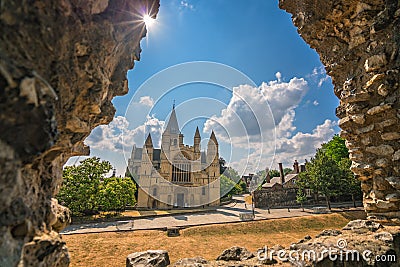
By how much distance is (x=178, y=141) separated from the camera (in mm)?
44219

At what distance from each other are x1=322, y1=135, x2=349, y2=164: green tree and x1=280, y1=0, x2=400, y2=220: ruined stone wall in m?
30.0

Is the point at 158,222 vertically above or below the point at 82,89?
below

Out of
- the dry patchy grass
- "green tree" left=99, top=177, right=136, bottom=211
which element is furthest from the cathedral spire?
the dry patchy grass

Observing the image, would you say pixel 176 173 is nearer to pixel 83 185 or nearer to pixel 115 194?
pixel 115 194

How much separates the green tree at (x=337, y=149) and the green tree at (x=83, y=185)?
30526 mm

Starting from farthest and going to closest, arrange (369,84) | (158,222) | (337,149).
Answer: (337,149) < (158,222) < (369,84)

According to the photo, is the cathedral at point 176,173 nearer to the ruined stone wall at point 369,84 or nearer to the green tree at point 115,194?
the green tree at point 115,194

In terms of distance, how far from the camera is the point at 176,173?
41.4 m

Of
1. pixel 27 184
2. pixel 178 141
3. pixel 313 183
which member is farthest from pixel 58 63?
pixel 178 141

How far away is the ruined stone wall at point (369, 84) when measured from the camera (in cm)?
353

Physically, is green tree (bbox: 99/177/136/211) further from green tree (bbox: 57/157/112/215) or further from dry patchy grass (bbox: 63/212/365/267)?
dry patchy grass (bbox: 63/212/365/267)

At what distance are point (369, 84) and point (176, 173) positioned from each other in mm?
39398

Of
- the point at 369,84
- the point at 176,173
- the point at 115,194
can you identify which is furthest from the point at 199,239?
the point at 176,173

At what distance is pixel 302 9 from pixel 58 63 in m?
5.50
